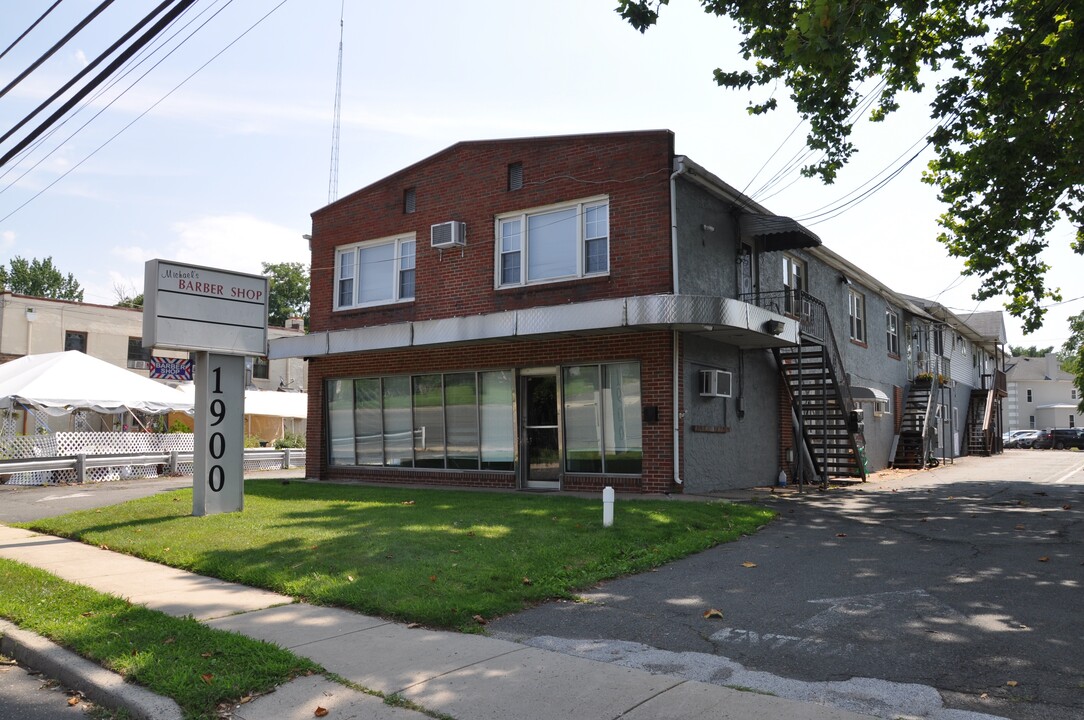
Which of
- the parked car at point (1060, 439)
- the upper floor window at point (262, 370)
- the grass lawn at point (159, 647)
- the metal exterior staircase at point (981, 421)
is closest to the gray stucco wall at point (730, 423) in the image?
the grass lawn at point (159, 647)

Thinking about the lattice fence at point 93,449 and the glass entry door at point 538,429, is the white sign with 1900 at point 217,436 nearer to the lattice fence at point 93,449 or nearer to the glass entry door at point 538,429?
the glass entry door at point 538,429

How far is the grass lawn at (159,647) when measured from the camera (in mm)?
4992

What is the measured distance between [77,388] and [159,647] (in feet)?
74.5

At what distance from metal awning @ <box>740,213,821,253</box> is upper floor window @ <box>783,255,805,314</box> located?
1.07m

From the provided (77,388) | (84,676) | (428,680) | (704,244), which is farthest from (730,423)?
(77,388)

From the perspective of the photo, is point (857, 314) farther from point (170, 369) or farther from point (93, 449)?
point (170, 369)

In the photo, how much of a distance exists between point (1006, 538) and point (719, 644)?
262 inches

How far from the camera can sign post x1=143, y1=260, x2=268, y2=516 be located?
484 inches

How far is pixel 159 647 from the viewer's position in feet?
18.6

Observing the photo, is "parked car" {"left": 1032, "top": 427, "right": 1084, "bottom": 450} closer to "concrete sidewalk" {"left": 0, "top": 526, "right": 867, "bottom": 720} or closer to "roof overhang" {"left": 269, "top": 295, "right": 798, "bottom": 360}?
"roof overhang" {"left": 269, "top": 295, "right": 798, "bottom": 360}

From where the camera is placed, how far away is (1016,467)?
28.8 m

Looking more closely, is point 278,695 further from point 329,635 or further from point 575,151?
point 575,151

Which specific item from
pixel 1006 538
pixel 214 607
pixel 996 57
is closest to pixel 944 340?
pixel 996 57

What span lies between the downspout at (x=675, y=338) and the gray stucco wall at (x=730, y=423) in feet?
0.80
